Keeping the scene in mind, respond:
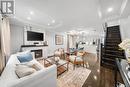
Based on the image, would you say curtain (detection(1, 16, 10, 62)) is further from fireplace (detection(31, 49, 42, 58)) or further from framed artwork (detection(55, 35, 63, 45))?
framed artwork (detection(55, 35, 63, 45))

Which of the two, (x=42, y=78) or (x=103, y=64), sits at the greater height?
(x=42, y=78)

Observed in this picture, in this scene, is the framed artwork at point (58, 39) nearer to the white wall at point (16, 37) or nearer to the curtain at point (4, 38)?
the white wall at point (16, 37)

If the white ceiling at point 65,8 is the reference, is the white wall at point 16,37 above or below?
below

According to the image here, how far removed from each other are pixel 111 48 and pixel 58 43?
5.02 m

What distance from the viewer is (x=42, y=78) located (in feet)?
5.02

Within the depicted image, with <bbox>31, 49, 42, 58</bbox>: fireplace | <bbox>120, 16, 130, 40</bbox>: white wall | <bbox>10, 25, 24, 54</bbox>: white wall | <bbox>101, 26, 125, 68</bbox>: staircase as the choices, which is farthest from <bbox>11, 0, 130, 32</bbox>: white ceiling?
<bbox>31, 49, 42, 58</bbox>: fireplace

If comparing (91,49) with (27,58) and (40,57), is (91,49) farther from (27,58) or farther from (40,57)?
(27,58)

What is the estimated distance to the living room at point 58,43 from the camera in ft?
5.66

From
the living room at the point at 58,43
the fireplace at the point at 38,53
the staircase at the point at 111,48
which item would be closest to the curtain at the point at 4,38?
the living room at the point at 58,43

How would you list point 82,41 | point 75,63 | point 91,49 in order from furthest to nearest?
point 82,41 → point 91,49 → point 75,63

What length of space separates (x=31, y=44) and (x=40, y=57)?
117 centimetres

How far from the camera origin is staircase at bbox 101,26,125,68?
405cm

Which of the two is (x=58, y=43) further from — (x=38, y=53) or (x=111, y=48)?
(x=111, y=48)

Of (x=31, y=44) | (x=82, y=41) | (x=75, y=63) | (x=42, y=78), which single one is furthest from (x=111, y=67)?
(x=82, y=41)
